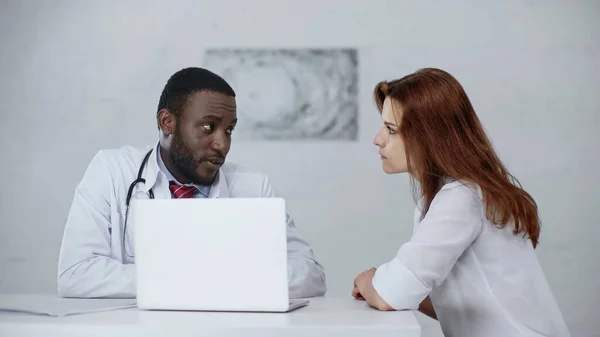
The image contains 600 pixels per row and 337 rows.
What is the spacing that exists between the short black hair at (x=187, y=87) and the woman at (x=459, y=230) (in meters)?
0.89

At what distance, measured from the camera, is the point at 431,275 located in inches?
70.4

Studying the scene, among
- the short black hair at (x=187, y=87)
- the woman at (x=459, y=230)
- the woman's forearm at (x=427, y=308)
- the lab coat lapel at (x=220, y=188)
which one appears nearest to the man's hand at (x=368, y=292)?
the woman at (x=459, y=230)

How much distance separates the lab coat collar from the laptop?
879 millimetres

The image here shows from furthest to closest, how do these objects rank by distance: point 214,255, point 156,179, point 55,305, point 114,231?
point 156,179, point 114,231, point 55,305, point 214,255

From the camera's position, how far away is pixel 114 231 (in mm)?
2479

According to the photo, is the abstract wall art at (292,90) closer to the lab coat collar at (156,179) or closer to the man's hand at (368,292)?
the lab coat collar at (156,179)

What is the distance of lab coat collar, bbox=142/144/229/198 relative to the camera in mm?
2561

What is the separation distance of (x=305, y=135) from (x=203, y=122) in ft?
5.00

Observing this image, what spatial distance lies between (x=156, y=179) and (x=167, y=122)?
263mm

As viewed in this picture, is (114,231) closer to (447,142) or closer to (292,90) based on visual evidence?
(447,142)

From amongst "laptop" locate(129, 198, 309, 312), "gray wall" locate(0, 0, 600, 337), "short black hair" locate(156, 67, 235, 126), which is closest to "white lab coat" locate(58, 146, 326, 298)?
"short black hair" locate(156, 67, 235, 126)

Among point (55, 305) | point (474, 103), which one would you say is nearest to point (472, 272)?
point (55, 305)

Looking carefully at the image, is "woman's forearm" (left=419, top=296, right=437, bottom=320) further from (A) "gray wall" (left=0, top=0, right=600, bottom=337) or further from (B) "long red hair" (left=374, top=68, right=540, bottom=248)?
(A) "gray wall" (left=0, top=0, right=600, bottom=337)

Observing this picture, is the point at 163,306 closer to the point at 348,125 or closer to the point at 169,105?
the point at 169,105
